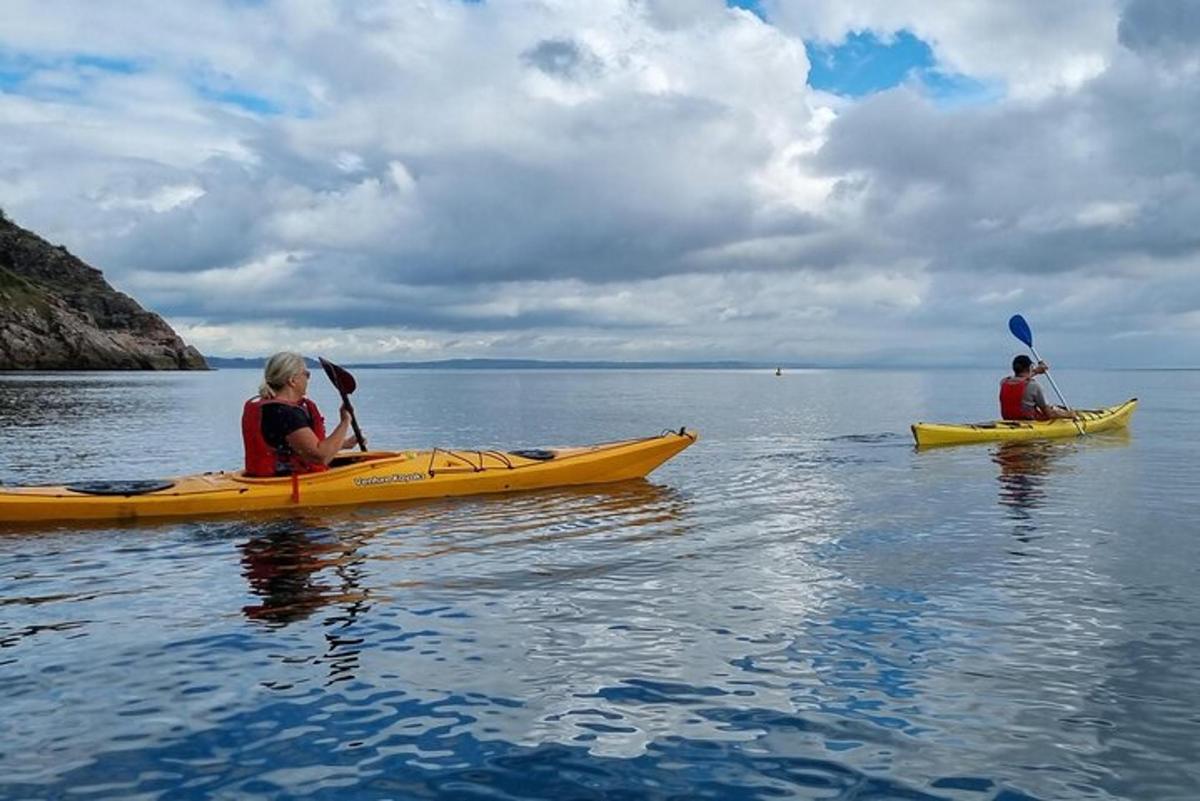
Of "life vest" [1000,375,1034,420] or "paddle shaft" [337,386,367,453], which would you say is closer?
"paddle shaft" [337,386,367,453]

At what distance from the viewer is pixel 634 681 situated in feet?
20.6

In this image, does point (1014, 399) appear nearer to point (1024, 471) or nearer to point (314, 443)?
point (1024, 471)

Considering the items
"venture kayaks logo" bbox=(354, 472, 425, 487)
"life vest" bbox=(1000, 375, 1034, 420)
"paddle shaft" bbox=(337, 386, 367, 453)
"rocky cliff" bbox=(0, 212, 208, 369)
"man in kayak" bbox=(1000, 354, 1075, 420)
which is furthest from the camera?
"rocky cliff" bbox=(0, 212, 208, 369)

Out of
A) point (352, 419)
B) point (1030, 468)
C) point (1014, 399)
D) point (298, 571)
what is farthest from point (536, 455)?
point (1014, 399)

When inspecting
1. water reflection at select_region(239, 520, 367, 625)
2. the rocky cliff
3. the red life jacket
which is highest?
the rocky cliff

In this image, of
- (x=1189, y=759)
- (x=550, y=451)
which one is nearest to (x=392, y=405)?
(x=550, y=451)

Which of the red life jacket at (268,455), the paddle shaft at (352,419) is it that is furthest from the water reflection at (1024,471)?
the red life jacket at (268,455)

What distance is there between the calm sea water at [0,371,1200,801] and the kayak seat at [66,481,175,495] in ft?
2.45

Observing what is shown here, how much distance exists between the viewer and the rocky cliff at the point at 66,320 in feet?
351

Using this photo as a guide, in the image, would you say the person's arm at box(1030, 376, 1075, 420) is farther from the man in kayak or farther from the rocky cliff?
the rocky cliff

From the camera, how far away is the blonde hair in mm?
12195

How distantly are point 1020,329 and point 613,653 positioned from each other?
82.1 feet

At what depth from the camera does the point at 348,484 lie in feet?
45.8

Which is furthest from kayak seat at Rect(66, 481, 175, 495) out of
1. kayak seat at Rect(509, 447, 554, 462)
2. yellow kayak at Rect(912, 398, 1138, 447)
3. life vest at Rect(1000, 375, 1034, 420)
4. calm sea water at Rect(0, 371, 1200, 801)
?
life vest at Rect(1000, 375, 1034, 420)
